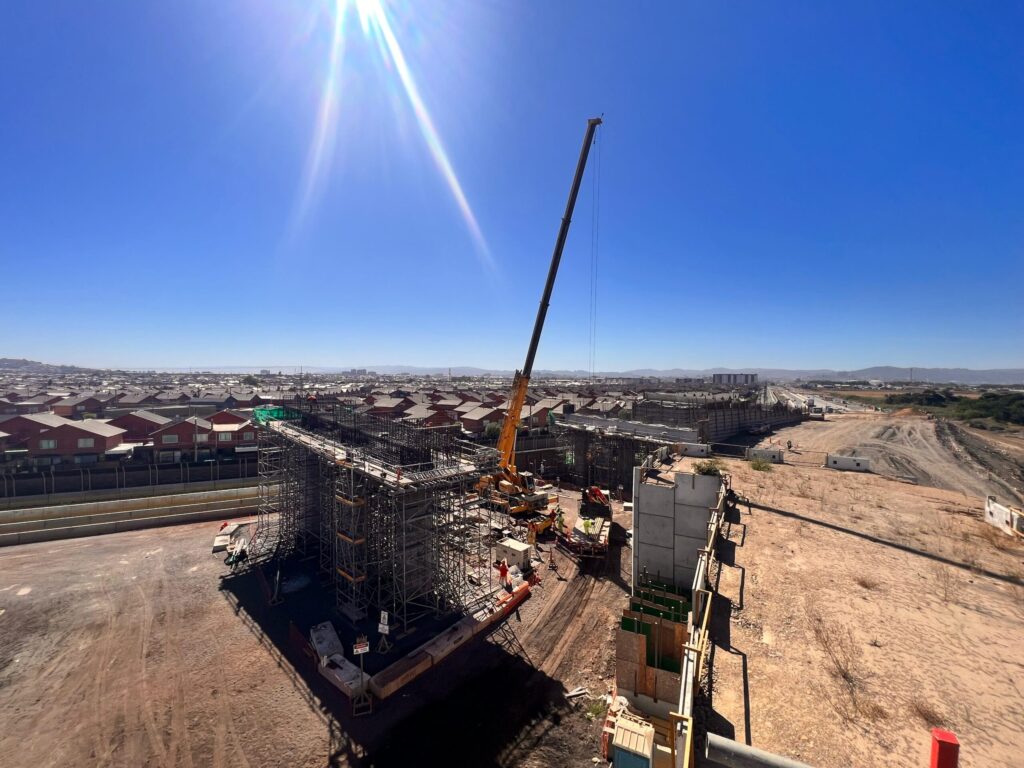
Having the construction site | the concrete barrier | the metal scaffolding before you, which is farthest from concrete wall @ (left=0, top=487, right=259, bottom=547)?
the metal scaffolding

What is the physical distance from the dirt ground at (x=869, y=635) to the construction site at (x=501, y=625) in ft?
0.20

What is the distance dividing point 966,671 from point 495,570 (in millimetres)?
13898

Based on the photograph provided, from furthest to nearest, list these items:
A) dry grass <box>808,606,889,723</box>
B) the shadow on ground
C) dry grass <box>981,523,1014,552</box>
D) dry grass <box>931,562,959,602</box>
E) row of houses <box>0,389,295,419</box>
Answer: row of houses <box>0,389,295,419</box>
dry grass <box>981,523,1014,552</box>
dry grass <box>931,562,959,602</box>
the shadow on ground
dry grass <box>808,606,889,723</box>

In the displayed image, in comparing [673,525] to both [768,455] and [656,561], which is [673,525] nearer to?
[656,561]

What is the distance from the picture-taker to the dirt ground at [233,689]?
9.59 m

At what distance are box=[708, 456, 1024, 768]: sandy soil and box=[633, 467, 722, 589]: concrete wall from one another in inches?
56.7

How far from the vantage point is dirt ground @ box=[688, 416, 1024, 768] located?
706 centimetres

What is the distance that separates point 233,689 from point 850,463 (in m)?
33.8

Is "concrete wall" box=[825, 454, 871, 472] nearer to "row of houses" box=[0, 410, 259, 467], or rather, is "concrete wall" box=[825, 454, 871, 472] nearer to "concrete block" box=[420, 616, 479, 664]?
"concrete block" box=[420, 616, 479, 664]

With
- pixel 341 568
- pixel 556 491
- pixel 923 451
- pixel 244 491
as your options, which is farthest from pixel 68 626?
pixel 923 451

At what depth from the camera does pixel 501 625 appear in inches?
565

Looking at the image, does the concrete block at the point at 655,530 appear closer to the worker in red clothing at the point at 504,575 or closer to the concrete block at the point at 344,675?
the worker in red clothing at the point at 504,575

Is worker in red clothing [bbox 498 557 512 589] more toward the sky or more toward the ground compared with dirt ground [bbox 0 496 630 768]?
more toward the sky

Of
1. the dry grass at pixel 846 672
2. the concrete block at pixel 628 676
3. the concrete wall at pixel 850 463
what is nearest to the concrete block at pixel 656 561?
the dry grass at pixel 846 672
